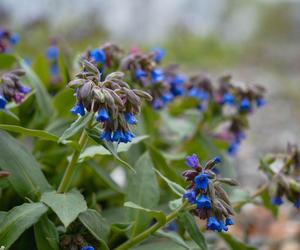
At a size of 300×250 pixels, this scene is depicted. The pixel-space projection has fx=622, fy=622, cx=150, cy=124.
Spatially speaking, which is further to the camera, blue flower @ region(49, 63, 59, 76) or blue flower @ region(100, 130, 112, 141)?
blue flower @ region(49, 63, 59, 76)

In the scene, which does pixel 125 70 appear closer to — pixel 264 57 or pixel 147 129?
pixel 147 129

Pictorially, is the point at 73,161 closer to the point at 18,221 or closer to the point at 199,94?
the point at 18,221

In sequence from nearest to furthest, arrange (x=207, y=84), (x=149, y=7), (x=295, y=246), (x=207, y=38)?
(x=207, y=84), (x=295, y=246), (x=207, y=38), (x=149, y=7)

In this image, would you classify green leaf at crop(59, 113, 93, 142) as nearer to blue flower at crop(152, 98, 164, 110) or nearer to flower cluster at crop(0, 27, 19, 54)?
blue flower at crop(152, 98, 164, 110)

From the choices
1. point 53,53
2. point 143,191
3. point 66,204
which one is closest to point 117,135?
point 66,204

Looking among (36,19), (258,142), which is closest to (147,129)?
(258,142)

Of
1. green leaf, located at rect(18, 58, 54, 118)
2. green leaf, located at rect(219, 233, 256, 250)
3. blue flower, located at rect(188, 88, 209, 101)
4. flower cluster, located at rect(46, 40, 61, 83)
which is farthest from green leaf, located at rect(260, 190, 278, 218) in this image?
flower cluster, located at rect(46, 40, 61, 83)
